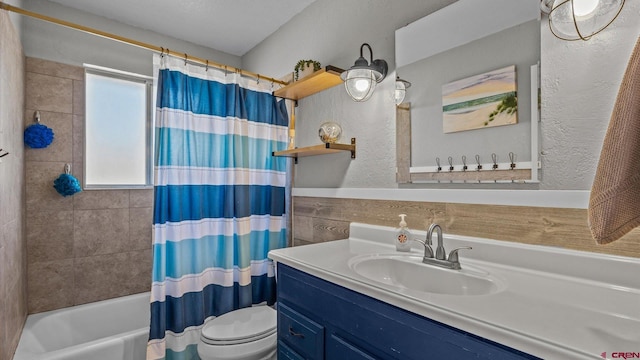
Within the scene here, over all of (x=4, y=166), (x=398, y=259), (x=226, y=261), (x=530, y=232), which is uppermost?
(x=4, y=166)

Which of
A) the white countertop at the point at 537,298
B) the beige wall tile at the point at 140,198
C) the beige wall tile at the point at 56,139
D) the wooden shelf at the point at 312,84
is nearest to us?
the white countertop at the point at 537,298

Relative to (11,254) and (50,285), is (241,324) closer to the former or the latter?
(11,254)

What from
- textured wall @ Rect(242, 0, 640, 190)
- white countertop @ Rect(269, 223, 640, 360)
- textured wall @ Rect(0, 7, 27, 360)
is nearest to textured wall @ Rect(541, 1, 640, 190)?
textured wall @ Rect(242, 0, 640, 190)

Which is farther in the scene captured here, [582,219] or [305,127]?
[305,127]

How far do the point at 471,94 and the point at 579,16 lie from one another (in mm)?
397

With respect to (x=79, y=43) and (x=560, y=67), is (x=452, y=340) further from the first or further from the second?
(x=79, y=43)

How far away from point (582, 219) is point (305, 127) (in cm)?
164

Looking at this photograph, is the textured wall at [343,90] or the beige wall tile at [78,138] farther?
the beige wall tile at [78,138]

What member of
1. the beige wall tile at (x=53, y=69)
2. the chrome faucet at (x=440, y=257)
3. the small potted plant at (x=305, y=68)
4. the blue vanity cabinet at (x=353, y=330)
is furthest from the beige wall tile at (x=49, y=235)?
the chrome faucet at (x=440, y=257)

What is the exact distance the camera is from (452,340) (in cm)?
74

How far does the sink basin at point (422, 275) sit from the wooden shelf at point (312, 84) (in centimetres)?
105

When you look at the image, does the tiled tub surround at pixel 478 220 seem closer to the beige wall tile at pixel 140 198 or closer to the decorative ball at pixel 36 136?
the beige wall tile at pixel 140 198

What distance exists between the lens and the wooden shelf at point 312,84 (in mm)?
1757

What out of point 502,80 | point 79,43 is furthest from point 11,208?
point 502,80
